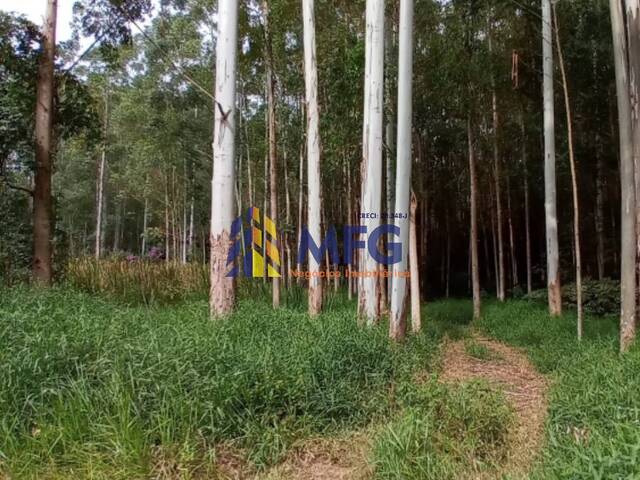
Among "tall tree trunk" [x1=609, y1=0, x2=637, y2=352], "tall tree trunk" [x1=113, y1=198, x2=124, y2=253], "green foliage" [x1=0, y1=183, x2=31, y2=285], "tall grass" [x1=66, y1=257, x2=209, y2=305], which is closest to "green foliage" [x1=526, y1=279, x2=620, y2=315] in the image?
"tall tree trunk" [x1=609, y1=0, x2=637, y2=352]

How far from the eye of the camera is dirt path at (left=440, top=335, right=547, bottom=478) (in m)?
2.55

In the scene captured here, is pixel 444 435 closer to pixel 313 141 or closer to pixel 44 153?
pixel 313 141

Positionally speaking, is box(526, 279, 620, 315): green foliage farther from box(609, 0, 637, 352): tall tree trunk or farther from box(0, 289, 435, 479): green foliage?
box(0, 289, 435, 479): green foliage

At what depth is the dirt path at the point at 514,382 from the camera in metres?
2.55

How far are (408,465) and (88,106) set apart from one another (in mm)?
7876

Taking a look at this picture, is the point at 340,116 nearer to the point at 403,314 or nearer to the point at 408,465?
the point at 403,314

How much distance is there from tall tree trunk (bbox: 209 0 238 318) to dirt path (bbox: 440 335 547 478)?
2.57 m

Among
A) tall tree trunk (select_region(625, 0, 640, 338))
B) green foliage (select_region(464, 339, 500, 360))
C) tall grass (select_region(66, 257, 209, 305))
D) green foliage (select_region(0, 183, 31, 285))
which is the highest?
tall tree trunk (select_region(625, 0, 640, 338))

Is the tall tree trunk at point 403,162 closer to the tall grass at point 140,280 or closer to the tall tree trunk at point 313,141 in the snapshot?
the tall tree trunk at point 313,141

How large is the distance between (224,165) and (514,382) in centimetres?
391

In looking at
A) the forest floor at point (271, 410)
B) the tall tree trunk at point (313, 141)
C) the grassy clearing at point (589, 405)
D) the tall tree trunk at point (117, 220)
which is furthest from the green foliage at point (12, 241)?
the tall tree trunk at point (117, 220)

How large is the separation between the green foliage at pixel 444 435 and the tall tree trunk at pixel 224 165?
2.53 meters

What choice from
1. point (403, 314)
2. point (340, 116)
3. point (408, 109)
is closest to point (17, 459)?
point (403, 314)

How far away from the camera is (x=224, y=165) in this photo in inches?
194
